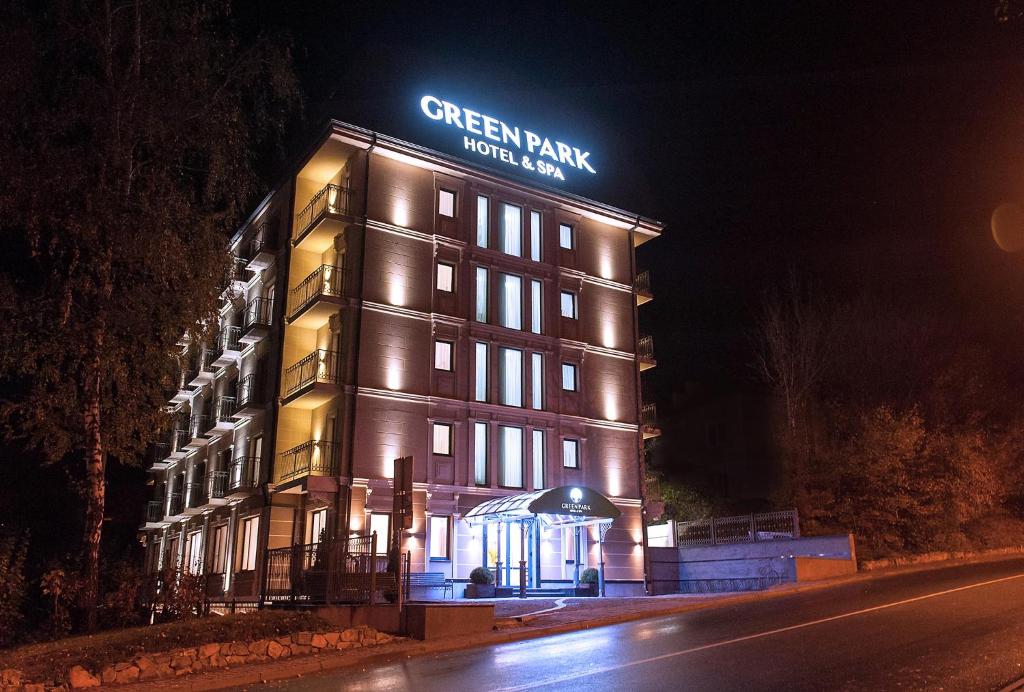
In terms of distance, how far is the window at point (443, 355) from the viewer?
99.2 feet

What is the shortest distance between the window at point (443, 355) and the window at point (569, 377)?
197 inches

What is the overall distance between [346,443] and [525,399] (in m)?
7.27

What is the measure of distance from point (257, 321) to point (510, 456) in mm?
11471

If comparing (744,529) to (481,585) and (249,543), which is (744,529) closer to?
(481,585)

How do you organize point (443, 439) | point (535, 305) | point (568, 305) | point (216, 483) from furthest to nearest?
1. point (568, 305)
2. point (216, 483)
3. point (535, 305)
4. point (443, 439)

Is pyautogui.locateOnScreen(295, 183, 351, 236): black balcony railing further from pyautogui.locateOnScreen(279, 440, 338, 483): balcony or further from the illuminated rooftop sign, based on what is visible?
pyautogui.locateOnScreen(279, 440, 338, 483): balcony

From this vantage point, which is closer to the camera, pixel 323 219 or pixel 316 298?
pixel 316 298

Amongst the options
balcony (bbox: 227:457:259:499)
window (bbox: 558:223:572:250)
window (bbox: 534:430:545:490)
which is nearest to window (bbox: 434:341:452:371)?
window (bbox: 534:430:545:490)

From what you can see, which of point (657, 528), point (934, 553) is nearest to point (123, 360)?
point (657, 528)

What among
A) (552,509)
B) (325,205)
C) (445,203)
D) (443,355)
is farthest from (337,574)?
(445,203)

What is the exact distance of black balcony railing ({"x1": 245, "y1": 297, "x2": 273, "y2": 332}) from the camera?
32.5 m

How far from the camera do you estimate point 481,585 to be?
85.3 ft

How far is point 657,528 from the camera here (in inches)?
1380

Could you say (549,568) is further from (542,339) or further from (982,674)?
(982,674)
